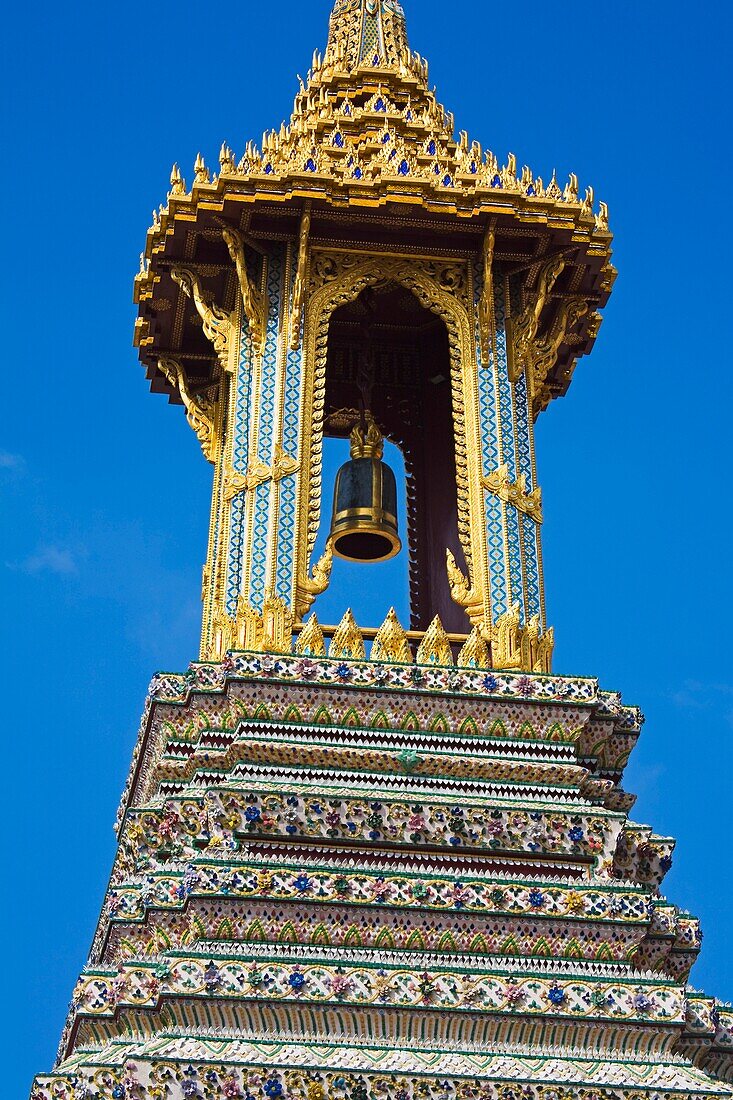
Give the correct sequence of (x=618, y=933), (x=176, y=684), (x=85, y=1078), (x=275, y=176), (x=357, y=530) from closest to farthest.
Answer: (x=85, y=1078) < (x=618, y=933) < (x=176, y=684) < (x=275, y=176) < (x=357, y=530)

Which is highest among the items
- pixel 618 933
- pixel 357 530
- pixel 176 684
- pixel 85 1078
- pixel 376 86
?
pixel 376 86

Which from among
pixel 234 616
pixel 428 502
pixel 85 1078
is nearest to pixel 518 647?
pixel 234 616

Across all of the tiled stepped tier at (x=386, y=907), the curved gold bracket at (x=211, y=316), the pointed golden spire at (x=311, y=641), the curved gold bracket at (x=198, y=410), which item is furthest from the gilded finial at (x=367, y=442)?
the tiled stepped tier at (x=386, y=907)

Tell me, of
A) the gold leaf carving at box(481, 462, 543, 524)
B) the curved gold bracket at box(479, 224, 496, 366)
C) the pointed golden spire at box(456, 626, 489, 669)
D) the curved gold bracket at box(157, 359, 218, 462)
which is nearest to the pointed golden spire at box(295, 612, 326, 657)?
the pointed golden spire at box(456, 626, 489, 669)

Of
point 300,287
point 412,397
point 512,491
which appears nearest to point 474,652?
point 512,491

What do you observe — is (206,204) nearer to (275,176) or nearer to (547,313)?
(275,176)

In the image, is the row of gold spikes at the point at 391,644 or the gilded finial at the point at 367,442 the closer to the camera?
the row of gold spikes at the point at 391,644

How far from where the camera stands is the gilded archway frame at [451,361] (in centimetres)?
1869

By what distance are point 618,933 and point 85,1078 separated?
3.78 meters

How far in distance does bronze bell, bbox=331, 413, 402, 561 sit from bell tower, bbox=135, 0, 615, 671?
0.15 ft

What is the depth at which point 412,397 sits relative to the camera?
72.4ft

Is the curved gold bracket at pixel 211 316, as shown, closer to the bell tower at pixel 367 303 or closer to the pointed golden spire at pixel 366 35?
the bell tower at pixel 367 303

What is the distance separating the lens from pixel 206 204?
19.2 m

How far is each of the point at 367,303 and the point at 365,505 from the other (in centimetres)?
216
